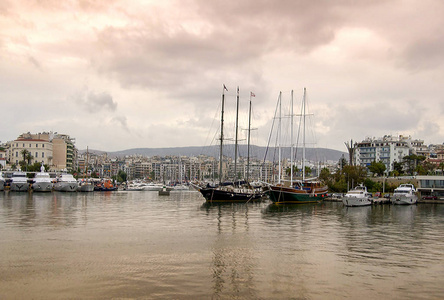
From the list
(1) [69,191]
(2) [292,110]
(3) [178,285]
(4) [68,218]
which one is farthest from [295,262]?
(1) [69,191]

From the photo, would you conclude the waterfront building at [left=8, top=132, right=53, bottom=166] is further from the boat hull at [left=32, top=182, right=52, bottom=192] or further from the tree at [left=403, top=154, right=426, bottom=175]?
the tree at [left=403, top=154, right=426, bottom=175]

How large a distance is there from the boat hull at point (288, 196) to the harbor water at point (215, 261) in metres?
33.6

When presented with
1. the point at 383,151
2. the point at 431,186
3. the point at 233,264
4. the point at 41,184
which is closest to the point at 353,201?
the point at 431,186

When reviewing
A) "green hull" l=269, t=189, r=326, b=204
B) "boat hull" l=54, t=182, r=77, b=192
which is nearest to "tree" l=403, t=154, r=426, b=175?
"green hull" l=269, t=189, r=326, b=204

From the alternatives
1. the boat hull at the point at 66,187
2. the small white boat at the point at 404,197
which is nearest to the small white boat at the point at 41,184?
the boat hull at the point at 66,187

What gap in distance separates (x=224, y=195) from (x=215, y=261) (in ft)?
179

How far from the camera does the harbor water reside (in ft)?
63.9

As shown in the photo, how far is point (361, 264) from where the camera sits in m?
25.3

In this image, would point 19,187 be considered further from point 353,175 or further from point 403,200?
A: point 403,200

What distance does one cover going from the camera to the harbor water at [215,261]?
63.9 feet

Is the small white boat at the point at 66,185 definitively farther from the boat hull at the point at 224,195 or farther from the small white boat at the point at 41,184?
the boat hull at the point at 224,195

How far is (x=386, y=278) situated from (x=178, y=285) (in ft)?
34.4

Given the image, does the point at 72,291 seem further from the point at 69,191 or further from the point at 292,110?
the point at 69,191

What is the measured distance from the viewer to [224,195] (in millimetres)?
79750
